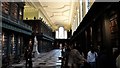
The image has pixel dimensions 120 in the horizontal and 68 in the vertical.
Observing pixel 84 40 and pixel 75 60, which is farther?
pixel 84 40

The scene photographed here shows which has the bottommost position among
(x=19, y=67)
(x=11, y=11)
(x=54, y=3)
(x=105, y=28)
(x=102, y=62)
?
(x=19, y=67)

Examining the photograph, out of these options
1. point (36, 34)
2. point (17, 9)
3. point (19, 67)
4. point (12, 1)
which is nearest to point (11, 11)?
point (12, 1)

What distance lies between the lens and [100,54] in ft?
15.3

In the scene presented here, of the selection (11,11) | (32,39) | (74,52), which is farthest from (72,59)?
(32,39)

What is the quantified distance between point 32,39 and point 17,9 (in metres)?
10.0

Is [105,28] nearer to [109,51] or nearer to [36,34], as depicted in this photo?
[109,51]

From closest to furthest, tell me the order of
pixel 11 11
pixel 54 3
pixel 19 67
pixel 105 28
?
pixel 105 28, pixel 19 67, pixel 11 11, pixel 54 3

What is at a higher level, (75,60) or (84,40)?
(84,40)

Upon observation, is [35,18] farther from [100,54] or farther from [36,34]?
[100,54]

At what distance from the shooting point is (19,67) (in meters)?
11.9

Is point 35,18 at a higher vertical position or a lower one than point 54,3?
lower

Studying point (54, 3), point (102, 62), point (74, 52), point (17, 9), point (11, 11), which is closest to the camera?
point (102, 62)

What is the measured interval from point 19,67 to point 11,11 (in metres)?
4.52

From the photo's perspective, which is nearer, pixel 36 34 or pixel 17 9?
pixel 17 9
